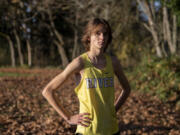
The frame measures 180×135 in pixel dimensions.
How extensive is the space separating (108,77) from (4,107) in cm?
533

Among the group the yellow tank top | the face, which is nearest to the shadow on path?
the yellow tank top

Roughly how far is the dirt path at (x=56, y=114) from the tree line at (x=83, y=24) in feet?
8.02

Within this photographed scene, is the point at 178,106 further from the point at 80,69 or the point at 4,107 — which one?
the point at 80,69

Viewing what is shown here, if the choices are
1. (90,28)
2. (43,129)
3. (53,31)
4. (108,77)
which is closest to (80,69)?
(108,77)

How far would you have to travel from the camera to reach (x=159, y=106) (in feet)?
26.4

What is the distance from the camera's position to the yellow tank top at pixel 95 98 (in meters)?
2.12

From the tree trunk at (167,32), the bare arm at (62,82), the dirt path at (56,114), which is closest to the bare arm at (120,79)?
the bare arm at (62,82)

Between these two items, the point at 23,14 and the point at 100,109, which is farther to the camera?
the point at 23,14

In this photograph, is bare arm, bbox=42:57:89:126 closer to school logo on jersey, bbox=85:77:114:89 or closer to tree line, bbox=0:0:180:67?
school logo on jersey, bbox=85:77:114:89

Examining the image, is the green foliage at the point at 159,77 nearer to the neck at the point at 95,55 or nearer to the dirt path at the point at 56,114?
the dirt path at the point at 56,114

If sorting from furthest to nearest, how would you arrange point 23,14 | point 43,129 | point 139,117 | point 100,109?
point 23,14 → point 139,117 → point 43,129 → point 100,109

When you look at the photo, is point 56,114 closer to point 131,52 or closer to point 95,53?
point 95,53

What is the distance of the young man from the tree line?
4.51 metres

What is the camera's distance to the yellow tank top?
2.12m
